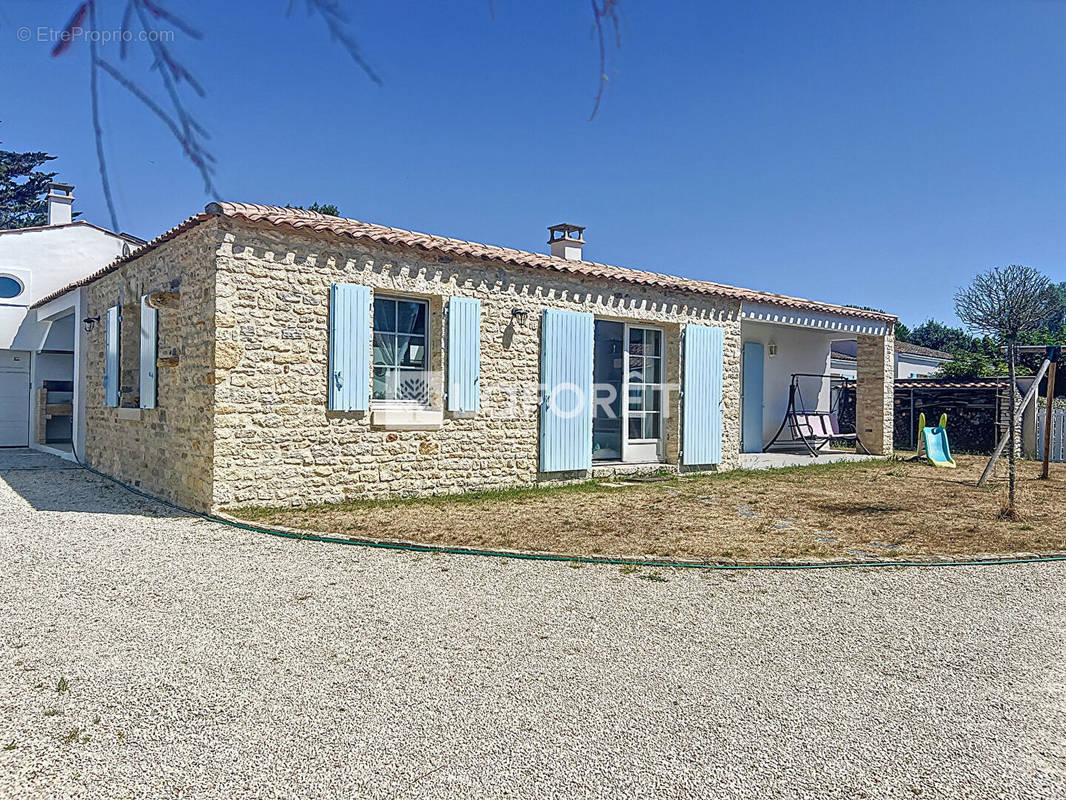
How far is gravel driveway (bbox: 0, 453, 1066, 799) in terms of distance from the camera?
7.32ft

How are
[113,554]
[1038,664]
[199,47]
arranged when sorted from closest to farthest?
[199,47], [1038,664], [113,554]

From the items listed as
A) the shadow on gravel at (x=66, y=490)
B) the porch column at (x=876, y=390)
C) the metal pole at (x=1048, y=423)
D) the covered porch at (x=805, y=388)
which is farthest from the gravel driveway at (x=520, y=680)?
the porch column at (x=876, y=390)

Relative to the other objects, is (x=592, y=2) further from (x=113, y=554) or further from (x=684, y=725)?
(x=113, y=554)

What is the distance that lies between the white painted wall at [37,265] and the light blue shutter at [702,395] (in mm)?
10630

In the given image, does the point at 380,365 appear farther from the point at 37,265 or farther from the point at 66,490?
the point at 37,265

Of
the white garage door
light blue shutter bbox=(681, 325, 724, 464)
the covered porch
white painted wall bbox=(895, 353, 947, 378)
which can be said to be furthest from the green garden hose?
white painted wall bbox=(895, 353, 947, 378)

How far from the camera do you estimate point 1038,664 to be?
10.6 feet

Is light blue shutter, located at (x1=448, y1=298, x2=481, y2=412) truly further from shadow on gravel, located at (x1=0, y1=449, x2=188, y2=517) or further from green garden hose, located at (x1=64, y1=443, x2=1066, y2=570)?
shadow on gravel, located at (x1=0, y1=449, x2=188, y2=517)

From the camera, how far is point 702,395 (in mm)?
10547

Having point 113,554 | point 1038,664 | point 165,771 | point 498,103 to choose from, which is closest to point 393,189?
point 498,103

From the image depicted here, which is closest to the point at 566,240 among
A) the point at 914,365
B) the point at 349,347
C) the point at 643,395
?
the point at 643,395

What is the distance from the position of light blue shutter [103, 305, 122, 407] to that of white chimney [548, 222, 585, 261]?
20.3ft

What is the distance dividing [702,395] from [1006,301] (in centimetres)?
2804

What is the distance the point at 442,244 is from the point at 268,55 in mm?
7269
